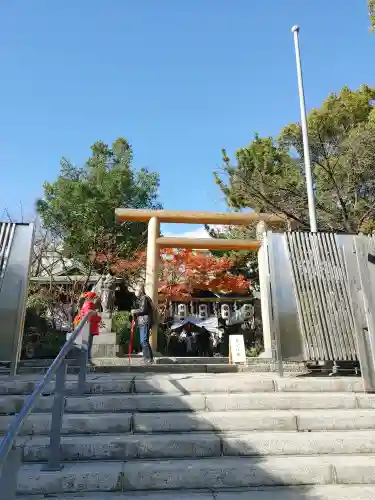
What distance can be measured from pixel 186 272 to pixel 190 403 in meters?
14.6

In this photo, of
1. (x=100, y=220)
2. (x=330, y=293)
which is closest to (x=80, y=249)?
(x=100, y=220)

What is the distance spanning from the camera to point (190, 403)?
431cm

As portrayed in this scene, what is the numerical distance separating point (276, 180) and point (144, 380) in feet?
30.7

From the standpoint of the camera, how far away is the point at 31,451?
3473 mm

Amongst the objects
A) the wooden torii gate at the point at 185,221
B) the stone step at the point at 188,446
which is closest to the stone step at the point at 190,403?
the stone step at the point at 188,446

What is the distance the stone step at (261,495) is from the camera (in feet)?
9.63

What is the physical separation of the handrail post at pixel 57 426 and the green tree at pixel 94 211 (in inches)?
583

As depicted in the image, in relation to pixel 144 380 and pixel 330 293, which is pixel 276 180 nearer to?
pixel 330 293

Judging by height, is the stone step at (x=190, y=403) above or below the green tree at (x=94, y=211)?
below

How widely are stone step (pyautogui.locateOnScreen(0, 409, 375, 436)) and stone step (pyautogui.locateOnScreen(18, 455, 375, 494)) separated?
53 cm

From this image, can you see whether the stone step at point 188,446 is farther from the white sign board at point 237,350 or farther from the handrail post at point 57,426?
the white sign board at point 237,350

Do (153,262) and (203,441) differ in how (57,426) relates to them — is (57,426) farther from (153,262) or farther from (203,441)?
(153,262)

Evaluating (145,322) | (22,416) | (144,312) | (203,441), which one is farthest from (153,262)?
(22,416)

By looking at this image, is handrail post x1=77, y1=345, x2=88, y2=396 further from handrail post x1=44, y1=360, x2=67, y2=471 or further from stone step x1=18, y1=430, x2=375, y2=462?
handrail post x1=44, y1=360, x2=67, y2=471
